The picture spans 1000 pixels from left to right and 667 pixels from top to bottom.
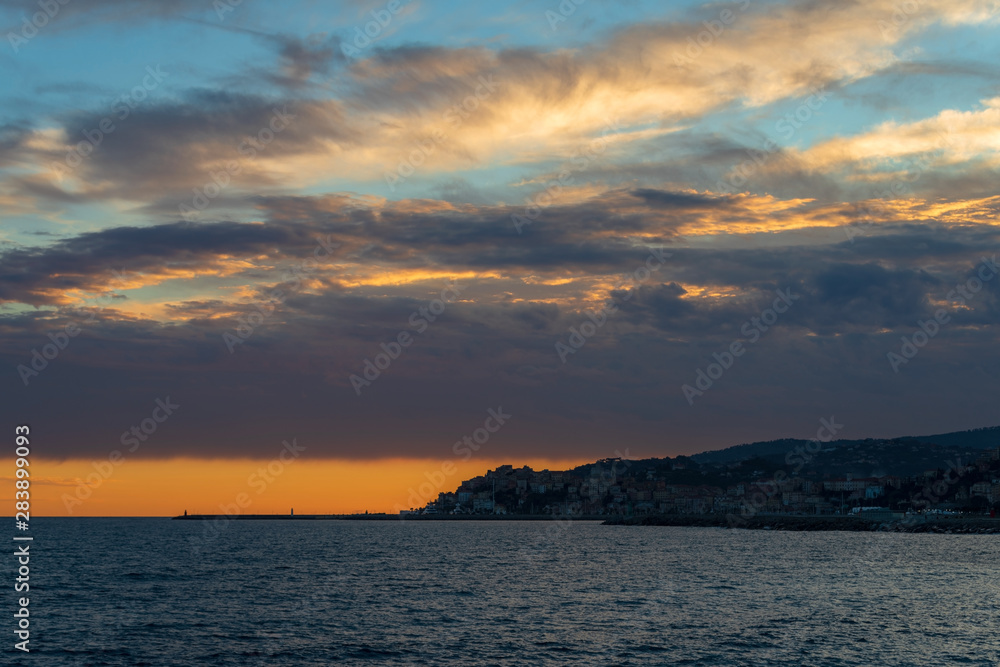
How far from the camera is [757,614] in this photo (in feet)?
180

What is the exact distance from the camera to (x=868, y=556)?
108 meters

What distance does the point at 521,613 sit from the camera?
2217 inches

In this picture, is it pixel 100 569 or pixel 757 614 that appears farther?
pixel 100 569

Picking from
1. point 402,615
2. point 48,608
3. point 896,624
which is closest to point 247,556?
point 48,608

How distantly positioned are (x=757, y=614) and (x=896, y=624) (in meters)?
8.33

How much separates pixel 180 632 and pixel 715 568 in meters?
59.8

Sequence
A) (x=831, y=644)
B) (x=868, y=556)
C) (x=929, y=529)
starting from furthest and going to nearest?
1. (x=929, y=529)
2. (x=868, y=556)
3. (x=831, y=644)

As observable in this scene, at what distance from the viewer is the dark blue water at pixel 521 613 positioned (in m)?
41.9

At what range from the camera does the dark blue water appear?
1650 inches

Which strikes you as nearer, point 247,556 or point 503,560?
point 503,560

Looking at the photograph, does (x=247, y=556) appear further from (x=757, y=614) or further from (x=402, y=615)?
(x=757, y=614)

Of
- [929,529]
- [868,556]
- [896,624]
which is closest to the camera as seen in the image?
[896,624]

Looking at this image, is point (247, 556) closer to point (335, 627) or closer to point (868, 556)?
point (335, 627)

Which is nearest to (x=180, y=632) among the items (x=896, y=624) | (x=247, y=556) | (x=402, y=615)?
(x=402, y=615)
